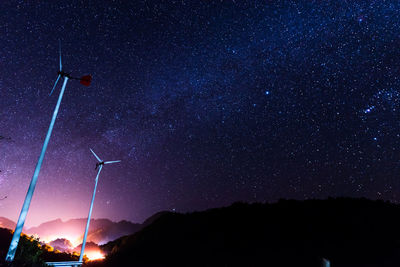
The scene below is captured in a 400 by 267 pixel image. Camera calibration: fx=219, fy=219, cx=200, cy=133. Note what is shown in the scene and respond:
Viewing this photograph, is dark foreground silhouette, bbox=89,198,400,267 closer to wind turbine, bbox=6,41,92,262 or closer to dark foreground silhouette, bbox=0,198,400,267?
dark foreground silhouette, bbox=0,198,400,267

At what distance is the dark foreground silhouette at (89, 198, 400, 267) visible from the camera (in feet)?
122

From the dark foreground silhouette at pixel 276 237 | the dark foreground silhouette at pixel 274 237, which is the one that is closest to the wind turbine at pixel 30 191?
the dark foreground silhouette at pixel 274 237

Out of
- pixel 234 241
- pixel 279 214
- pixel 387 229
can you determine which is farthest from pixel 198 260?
pixel 387 229

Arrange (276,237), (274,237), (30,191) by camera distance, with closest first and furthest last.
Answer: (30,191), (276,237), (274,237)

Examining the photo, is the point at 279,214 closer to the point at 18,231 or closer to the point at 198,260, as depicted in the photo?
the point at 198,260

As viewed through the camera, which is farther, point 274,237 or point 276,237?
point 274,237

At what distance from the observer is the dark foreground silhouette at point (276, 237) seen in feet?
122

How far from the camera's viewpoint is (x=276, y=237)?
157 feet

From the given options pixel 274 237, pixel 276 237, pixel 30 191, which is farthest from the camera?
pixel 274 237

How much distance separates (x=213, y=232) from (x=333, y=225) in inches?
1087

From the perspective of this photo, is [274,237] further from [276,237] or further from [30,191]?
[30,191]

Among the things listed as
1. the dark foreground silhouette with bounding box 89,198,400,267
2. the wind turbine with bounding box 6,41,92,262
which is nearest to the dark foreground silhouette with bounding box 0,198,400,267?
the dark foreground silhouette with bounding box 89,198,400,267

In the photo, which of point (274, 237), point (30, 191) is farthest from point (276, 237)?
point (30, 191)

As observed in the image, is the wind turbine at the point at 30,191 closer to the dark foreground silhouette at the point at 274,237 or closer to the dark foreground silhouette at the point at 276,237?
the dark foreground silhouette at the point at 274,237
